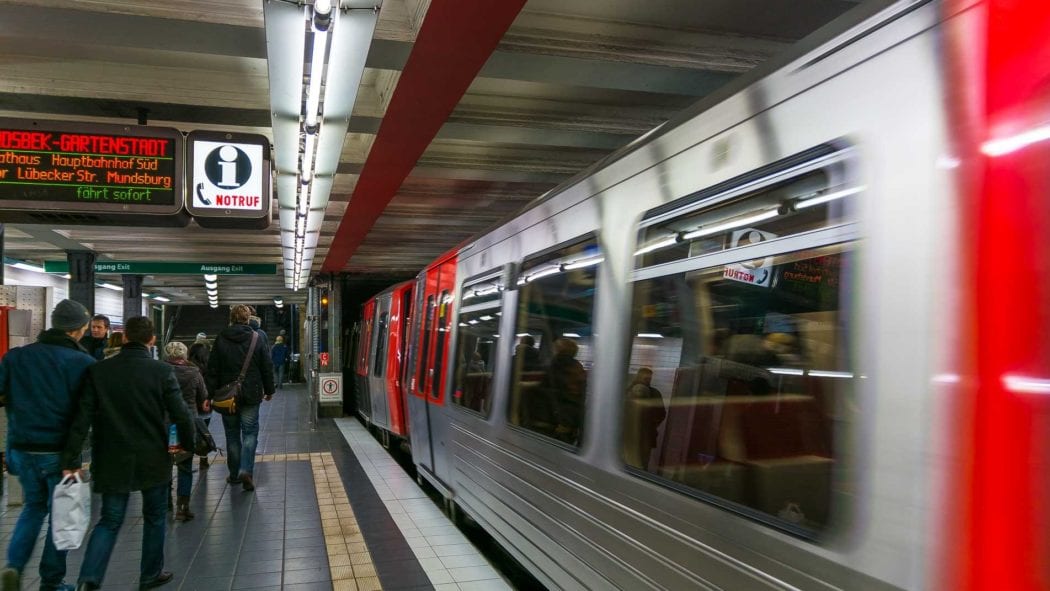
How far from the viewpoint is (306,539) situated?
20.0 ft

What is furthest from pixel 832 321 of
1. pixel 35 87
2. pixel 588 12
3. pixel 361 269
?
pixel 361 269

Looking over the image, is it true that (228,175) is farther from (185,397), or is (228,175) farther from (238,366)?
(238,366)

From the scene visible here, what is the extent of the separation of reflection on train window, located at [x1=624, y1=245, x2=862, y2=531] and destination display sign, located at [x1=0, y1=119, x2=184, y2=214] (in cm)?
433

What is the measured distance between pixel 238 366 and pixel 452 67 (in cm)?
447

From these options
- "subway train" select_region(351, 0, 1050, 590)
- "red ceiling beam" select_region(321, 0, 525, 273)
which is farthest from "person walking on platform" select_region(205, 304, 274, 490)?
"subway train" select_region(351, 0, 1050, 590)

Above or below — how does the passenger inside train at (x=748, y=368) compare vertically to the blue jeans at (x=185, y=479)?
above

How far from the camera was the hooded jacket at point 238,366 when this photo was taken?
777cm

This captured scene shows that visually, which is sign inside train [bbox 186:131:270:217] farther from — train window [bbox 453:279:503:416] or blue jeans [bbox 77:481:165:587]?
blue jeans [bbox 77:481:165:587]

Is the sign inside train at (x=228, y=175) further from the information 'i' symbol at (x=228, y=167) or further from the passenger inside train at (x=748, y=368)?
the passenger inside train at (x=748, y=368)

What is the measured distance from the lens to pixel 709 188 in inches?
107

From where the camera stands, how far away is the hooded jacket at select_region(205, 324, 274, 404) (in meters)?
7.77

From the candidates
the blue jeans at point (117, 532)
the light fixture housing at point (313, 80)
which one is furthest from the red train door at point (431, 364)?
the blue jeans at point (117, 532)

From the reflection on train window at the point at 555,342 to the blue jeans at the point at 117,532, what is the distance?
222cm

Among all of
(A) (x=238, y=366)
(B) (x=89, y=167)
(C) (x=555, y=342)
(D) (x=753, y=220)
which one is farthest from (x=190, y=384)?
(D) (x=753, y=220)
